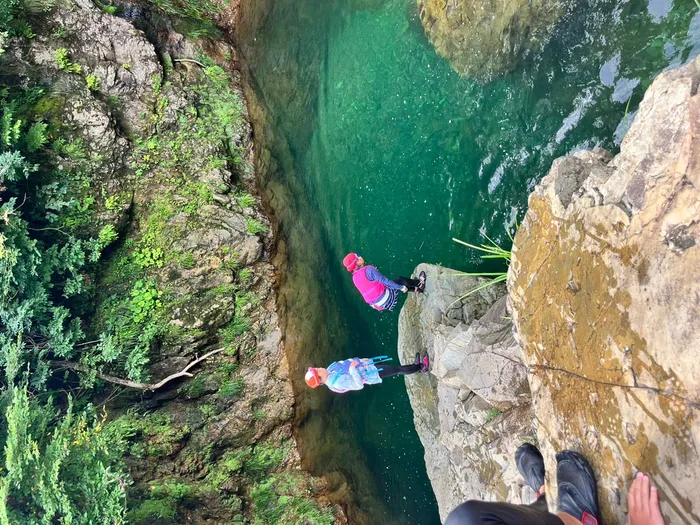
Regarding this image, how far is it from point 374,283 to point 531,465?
263cm

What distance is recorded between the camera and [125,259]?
20.1ft

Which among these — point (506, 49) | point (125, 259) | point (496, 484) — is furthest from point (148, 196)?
point (496, 484)

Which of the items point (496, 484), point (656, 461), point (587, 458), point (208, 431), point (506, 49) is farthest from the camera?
point (208, 431)

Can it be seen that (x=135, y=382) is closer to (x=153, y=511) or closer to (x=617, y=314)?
(x=153, y=511)

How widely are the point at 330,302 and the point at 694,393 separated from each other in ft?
16.6

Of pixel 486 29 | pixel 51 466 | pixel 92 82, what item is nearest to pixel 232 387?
pixel 51 466

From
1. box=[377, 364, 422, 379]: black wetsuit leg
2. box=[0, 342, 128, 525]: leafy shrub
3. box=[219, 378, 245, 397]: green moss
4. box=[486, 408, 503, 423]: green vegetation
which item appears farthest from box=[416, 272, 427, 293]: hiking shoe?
box=[0, 342, 128, 525]: leafy shrub

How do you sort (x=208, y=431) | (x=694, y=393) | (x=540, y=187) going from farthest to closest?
(x=208, y=431), (x=540, y=187), (x=694, y=393)

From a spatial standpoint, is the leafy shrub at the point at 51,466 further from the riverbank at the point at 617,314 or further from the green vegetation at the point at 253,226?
the riverbank at the point at 617,314

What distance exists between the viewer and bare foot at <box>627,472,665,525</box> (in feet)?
9.04

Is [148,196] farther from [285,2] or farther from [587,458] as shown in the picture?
[587,458]

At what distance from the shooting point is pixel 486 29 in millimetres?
5680

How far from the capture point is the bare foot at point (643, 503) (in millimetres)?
2755

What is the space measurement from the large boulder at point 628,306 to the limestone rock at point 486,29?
7.03 ft
